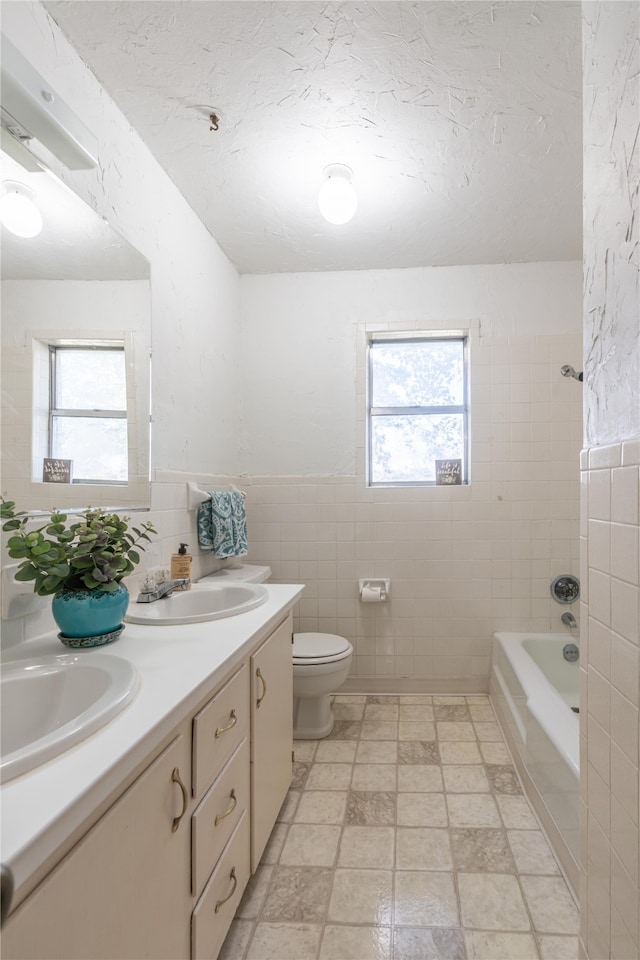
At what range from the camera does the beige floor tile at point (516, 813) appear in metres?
1.71

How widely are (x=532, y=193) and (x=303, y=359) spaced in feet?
4.60

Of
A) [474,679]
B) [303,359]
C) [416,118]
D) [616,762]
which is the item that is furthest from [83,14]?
[474,679]

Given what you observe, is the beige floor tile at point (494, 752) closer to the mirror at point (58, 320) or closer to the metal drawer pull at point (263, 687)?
the metal drawer pull at point (263, 687)

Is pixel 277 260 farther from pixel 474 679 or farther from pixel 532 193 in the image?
pixel 474 679

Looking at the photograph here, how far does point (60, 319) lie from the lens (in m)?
1.32

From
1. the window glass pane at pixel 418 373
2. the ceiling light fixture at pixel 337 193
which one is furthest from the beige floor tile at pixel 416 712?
the ceiling light fixture at pixel 337 193

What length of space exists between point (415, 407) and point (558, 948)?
7.73 feet

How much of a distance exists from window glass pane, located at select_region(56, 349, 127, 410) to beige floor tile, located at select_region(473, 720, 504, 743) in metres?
2.20

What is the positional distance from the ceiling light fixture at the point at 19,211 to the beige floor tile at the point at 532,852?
2.30 m

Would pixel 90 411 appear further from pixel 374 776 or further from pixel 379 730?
pixel 379 730

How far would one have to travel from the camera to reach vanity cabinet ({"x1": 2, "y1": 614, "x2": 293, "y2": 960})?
0.61 metres

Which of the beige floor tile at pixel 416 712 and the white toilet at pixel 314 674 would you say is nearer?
the white toilet at pixel 314 674

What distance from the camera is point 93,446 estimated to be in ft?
4.80

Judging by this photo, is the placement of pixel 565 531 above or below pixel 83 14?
below
